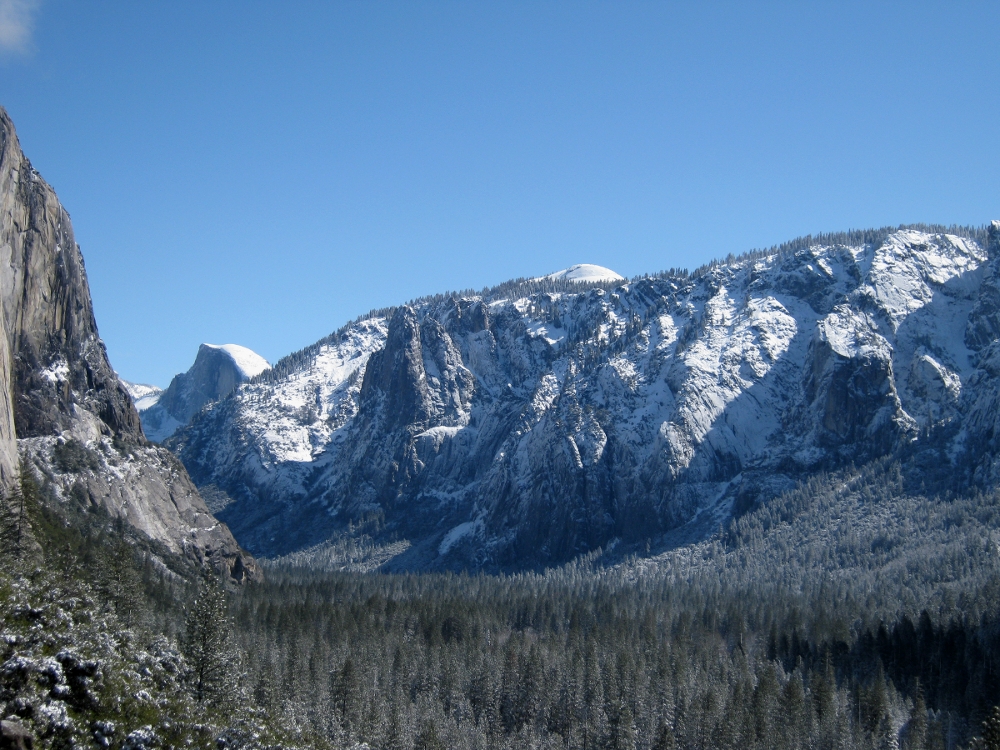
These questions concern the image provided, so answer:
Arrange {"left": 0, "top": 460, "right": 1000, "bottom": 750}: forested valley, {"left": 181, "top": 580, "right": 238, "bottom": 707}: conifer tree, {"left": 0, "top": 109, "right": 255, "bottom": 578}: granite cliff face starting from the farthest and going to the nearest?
{"left": 0, "top": 109, "right": 255, "bottom": 578}: granite cliff face
{"left": 181, "top": 580, "right": 238, "bottom": 707}: conifer tree
{"left": 0, "top": 460, "right": 1000, "bottom": 750}: forested valley

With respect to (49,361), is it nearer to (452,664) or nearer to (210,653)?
(452,664)

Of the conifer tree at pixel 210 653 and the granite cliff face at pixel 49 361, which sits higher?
the granite cliff face at pixel 49 361

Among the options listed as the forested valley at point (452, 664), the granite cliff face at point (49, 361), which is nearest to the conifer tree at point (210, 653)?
the forested valley at point (452, 664)

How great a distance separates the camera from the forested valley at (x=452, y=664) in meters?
52.9

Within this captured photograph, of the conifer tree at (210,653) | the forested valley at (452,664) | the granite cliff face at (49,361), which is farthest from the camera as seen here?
the granite cliff face at (49,361)

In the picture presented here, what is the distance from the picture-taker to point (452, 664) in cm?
13675

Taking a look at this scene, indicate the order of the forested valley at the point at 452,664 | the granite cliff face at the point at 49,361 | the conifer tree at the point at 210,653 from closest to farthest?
the forested valley at the point at 452,664
the conifer tree at the point at 210,653
the granite cliff face at the point at 49,361

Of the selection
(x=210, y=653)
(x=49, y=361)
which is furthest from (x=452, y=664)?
(x=49, y=361)

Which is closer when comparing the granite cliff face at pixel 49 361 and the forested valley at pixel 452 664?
the forested valley at pixel 452 664

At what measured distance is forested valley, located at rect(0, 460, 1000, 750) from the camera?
52.9 metres

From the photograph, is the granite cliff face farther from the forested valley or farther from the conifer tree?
the conifer tree

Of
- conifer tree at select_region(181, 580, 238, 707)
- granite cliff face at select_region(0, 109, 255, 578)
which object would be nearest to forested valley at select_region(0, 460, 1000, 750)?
conifer tree at select_region(181, 580, 238, 707)

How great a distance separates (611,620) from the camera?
179125 mm

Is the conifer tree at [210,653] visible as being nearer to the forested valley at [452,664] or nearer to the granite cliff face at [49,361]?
the forested valley at [452,664]
